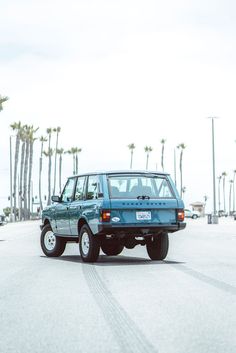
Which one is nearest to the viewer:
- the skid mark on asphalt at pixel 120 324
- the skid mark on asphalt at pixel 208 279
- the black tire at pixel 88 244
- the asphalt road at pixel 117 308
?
the skid mark on asphalt at pixel 120 324

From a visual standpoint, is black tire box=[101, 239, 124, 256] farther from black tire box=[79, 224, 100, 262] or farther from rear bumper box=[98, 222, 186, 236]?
rear bumper box=[98, 222, 186, 236]

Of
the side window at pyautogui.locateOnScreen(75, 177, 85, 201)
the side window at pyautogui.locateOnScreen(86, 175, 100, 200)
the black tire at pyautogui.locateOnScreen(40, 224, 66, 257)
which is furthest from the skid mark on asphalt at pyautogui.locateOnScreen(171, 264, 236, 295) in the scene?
the black tire at pyautogui.locateOnScreen(40, 224, 66, 257)

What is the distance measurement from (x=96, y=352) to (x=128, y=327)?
1304 millimetres

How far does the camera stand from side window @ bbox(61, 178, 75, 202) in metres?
17.9

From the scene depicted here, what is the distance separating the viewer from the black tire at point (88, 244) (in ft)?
52.3

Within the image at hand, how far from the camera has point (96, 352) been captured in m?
6.54

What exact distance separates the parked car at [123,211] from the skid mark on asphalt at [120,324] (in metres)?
3.78

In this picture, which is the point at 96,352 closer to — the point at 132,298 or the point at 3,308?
the point at 3,308

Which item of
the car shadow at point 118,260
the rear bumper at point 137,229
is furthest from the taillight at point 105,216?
the car shadow at point 118,260

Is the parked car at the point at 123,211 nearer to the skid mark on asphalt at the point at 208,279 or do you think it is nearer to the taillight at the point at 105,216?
the taillight at the point at 105,216

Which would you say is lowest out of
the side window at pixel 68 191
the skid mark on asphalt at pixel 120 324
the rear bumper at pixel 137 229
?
the skid mark on asphalt at pixel 120 324

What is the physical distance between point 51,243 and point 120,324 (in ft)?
35.3

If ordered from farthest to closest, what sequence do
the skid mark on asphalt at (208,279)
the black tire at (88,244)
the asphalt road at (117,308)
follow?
the black tire at (88,244), the skid mark on asphalt at (208,279), the asphalt road at (117,308)

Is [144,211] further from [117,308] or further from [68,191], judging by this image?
[117,308]
